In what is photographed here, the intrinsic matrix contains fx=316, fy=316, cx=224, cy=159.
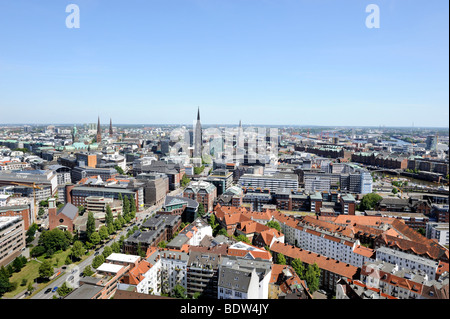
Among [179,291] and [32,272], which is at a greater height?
[179,291]

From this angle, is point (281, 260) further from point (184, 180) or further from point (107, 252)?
point (184, 180)

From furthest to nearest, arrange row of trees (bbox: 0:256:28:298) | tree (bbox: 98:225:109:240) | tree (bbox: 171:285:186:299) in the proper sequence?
tree (bbox: 98:225:109:240)
row of trees (bbox: 0:256:28:298)
tree (bbox: 171:285:186:299)

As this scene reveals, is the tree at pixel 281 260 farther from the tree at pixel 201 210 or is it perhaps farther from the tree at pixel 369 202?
the tree at pixel 369 202

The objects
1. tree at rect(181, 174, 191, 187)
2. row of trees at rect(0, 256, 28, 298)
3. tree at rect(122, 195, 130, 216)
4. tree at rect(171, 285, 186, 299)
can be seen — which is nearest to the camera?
tree at rect(171, 285, 186, 299)

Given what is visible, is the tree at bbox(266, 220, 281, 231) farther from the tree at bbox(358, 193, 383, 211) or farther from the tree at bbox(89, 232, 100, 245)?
the tree at bbox(358, 193, 383, 211)

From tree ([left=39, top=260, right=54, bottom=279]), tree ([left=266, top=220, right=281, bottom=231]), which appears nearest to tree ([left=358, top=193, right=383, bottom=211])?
tree ([left=266, top=220, right=281, bottom=231])

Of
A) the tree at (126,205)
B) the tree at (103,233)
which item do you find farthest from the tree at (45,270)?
the tree at (126,205)

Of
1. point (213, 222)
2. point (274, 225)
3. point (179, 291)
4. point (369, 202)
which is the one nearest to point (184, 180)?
point (213, 222)
